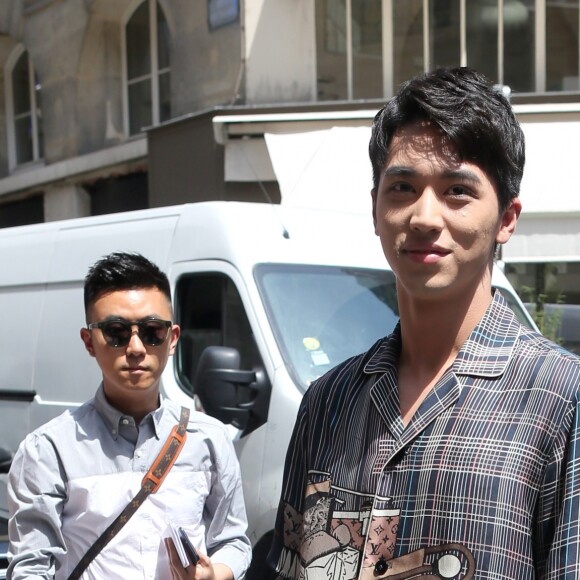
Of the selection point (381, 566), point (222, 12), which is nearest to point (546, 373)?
point (381, 566)

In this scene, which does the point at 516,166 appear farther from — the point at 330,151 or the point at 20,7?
the point at 20,7

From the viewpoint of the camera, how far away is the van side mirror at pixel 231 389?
15.3ft

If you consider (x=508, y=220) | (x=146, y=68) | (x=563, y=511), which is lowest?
(x=563, y=511)

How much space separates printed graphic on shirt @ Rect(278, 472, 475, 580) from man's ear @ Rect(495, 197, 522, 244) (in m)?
0.51

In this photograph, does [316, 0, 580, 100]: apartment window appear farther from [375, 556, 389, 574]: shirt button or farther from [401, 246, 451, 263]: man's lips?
[375, 556, 389, 574]: shirt button

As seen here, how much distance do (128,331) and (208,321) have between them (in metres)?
2.31

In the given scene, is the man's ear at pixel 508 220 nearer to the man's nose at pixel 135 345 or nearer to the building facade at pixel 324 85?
the man's nose at pixel 135 345

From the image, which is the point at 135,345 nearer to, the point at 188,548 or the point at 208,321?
the point at 188,548

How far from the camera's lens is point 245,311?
5031 mm

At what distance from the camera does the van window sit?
5082 millimetres

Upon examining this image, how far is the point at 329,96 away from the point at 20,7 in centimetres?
755

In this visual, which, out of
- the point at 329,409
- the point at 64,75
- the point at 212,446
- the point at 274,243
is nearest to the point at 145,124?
the point at 64,75

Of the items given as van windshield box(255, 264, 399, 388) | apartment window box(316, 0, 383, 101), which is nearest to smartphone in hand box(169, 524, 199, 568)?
van windshield box(255, 264, 399, 388)

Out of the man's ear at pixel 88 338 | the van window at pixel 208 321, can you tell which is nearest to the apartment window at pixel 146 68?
the van window at pixel 208 321
